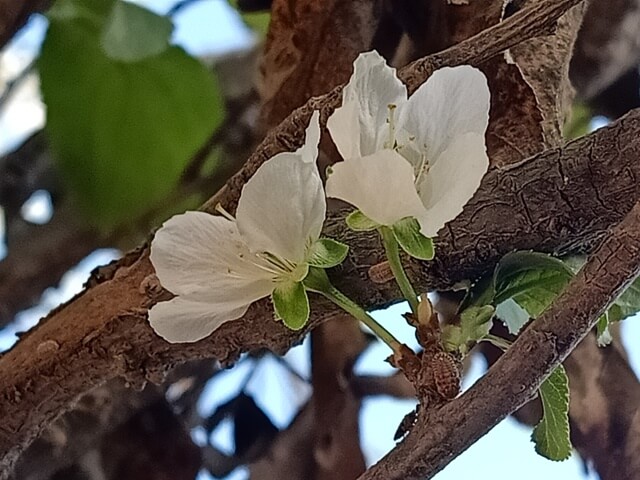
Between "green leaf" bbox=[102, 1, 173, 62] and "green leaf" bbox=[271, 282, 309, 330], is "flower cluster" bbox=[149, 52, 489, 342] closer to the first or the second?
"green leaf" bbox=[271, 282, 309, 330]

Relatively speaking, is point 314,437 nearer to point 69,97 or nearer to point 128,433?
point 128,433

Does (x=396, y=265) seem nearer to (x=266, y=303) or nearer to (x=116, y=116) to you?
(x=266, y=303)

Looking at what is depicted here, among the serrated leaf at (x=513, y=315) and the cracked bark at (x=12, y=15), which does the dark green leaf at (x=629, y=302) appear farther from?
the cracked bark at (x=12, y=15)

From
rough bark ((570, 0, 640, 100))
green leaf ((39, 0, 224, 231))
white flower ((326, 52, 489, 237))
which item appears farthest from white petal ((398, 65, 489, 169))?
green leaf ((39, 0, 224, 231))

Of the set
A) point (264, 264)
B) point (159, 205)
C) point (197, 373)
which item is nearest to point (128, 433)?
point (197, 373)

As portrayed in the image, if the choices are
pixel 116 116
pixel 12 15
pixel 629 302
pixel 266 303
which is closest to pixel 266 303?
pixel 266 303

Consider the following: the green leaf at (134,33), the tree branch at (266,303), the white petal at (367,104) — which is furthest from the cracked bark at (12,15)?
the white petal at (367,104)
